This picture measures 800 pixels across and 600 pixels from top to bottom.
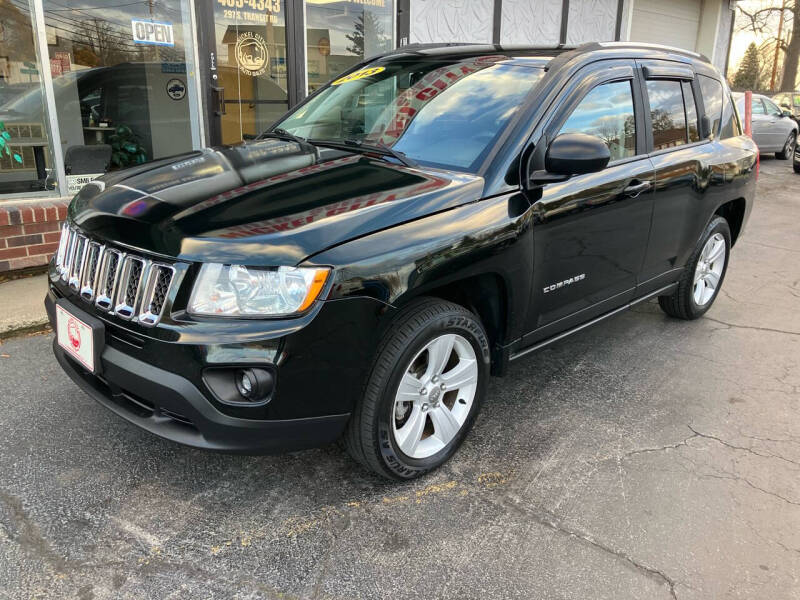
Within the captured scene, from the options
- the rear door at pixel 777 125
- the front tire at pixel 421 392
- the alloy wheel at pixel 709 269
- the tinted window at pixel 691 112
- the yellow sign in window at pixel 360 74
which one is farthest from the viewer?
the rear door at pixel 777 125

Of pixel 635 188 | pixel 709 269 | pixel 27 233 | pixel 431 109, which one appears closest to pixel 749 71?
pixel 709 269

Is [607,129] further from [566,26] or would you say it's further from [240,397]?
[566,26]

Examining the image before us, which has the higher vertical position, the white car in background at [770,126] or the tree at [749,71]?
the tree at [749,71]

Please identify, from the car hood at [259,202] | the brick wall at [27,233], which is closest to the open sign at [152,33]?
the brick wall at [27,233]

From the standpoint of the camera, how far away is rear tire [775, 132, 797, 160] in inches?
655

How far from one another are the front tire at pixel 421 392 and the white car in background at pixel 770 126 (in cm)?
1579

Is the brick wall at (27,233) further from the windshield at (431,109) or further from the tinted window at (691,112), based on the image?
the tinted window at (691,112)

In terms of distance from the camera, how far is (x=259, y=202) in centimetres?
252

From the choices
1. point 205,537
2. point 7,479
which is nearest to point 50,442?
point 7,479

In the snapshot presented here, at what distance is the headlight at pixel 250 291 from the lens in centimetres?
223

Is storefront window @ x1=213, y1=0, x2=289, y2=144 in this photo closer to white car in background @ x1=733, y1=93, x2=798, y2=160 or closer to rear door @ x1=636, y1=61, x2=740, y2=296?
rear door @ x1=636, y1=61, x2=740, y2=296

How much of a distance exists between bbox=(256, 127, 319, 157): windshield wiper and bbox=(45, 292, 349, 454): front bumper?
1403 mm

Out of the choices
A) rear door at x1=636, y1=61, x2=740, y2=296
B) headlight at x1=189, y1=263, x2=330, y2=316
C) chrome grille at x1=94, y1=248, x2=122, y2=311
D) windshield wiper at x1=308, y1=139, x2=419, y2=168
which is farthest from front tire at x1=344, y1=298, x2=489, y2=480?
rear door at x1=636, y1=61, x2=740, y2=296

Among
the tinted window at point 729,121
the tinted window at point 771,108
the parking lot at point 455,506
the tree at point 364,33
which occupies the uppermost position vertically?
the tree at point 364,33
